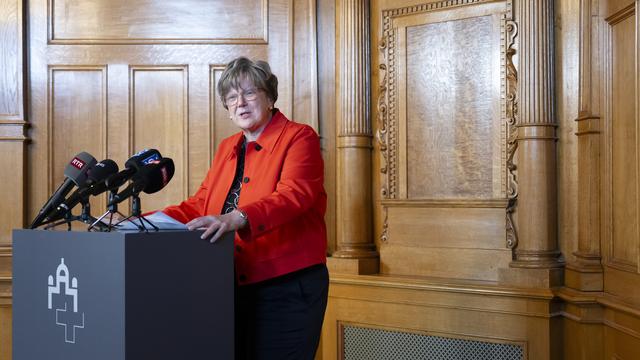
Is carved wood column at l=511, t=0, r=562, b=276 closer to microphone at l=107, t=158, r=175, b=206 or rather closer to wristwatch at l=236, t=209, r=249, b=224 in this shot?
wristwatch at l=236, t=209, r=249, b=224

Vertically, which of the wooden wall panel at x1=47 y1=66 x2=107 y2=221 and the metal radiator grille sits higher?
the wooden wall panel at x1=47 y1=66 x2=107 y2=221

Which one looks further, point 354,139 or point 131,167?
point 354,139

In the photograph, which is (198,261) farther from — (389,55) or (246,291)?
(389,55)

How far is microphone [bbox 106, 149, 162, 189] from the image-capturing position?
5.29ft

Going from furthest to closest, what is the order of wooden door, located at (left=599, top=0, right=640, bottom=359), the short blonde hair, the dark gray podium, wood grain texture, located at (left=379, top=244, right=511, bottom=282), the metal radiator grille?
wood grain texture, located at (left=379, top=244, right=511, bottom=282), the metal radiator grille, wooden door, located at (left=599, top=0, right=640, bottom=359), the short blonde hair, the dark gray podium

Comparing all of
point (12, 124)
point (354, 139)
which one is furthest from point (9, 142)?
point (354, 139)

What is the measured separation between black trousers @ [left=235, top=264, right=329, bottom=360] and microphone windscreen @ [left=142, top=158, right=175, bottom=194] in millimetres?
412

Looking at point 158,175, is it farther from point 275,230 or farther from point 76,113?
point 76,113

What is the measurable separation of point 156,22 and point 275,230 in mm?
2095

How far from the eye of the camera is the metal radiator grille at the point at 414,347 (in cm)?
307

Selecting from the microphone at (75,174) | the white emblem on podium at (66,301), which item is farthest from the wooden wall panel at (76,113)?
the white emblem on podium at (66,301)

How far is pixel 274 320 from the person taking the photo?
1.98 m

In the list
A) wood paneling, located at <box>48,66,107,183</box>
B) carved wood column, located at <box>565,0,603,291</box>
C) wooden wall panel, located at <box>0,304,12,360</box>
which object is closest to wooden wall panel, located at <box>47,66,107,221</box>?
wood paneling, located at <box>48,66,107,183</box>

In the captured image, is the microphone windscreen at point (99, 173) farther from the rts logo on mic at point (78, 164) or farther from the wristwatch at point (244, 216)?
the wristwatch at point (244, 216)
